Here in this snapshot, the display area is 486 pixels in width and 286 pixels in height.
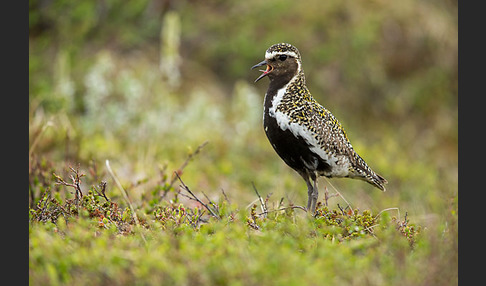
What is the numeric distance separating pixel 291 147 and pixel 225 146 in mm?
5511

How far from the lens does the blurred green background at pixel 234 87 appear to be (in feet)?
29.7

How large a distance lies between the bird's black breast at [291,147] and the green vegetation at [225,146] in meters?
0.28

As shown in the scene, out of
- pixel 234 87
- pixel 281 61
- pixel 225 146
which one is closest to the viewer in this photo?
pixel 281 61

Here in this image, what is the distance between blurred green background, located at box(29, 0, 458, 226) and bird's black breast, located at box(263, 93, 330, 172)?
204 cm

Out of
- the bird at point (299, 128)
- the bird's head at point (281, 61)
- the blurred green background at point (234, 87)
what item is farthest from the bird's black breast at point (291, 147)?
the blurred green background at point (234, 87)

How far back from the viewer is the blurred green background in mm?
9062

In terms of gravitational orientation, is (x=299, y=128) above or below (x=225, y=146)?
below

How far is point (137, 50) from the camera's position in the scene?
12633 millimetres

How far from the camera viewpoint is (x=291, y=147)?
529 cm

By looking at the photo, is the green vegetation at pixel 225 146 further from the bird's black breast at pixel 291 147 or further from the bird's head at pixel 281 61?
the bird's head at pixel 281 61

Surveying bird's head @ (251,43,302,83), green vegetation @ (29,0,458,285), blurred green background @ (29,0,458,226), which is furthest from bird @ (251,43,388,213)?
blurred green background @ (29,0,458,226)

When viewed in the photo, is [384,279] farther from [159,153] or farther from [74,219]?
[159,153]

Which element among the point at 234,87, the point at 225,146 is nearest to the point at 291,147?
the point at 225,146

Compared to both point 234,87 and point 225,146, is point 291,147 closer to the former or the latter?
point 225,146
